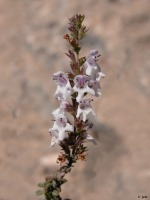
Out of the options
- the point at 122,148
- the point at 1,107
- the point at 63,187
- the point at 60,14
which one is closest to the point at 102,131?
the point at 122,148

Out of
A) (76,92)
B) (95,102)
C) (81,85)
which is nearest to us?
(81,85)

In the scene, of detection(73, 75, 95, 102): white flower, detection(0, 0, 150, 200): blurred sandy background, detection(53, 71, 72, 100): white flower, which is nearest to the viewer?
detection(73, 75, 95, 102): white flower

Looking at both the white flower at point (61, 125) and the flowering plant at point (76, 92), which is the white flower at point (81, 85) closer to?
the flowering plant at point (76, 92)

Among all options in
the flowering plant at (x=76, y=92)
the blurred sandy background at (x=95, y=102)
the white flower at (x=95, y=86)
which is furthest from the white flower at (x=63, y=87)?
the blurred sandy background at (x=95, y=102)

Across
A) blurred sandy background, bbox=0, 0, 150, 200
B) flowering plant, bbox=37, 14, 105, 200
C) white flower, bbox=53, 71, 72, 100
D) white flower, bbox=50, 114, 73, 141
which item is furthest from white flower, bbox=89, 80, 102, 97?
Answer: blurred sandy background, bbox=0, 0, 150, 200

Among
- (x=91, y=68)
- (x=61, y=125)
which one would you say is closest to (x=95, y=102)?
(x=61, y=125)

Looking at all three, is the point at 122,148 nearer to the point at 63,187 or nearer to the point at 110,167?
the point at 110,167

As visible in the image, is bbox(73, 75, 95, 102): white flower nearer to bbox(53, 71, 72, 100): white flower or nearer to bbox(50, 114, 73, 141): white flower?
bbox(53, 71, 72, 100): white flower

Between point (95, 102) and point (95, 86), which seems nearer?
point (95, 86)

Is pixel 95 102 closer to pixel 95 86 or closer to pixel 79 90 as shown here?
pixel 95 86
